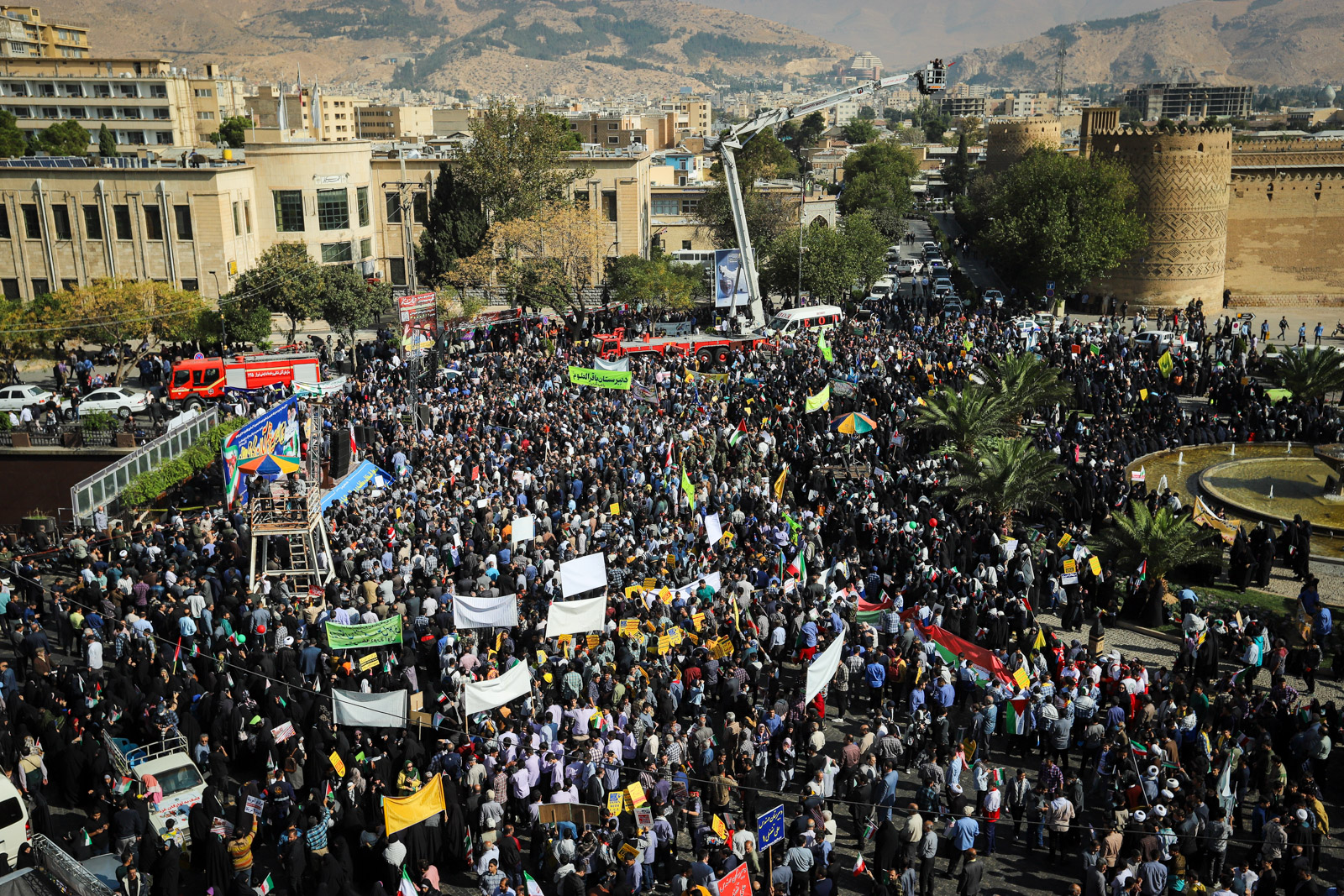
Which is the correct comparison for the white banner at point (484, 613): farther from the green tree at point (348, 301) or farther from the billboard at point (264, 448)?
the green tree at point (348, 301)

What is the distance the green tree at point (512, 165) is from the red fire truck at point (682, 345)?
13412mm

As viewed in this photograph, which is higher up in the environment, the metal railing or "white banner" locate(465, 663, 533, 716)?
the metal railing

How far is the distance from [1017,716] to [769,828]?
160 inches

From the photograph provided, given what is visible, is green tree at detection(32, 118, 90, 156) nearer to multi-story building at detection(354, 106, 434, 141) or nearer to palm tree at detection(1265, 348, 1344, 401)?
palm tree at detection(1265, 348, 1344, 401)

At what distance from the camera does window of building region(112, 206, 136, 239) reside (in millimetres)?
39938

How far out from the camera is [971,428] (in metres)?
24.5

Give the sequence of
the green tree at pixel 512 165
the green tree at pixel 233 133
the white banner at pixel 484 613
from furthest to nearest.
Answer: the green tree at pixel 233 133, the green tree at pixel 512 165, the white banner at pixel 484 613

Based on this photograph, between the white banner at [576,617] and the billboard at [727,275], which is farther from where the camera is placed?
the billboard at [727,275]

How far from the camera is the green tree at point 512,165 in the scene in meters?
47.0

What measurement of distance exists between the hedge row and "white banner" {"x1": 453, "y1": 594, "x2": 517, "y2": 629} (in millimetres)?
10592

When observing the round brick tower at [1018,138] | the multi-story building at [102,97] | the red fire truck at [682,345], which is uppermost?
the multi-story building at [102,97]

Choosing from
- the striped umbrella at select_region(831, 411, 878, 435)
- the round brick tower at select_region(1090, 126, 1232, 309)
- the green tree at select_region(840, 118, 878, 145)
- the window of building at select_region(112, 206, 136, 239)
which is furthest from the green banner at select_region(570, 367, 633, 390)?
the green tree at select_region(840, 118, 878, 145)

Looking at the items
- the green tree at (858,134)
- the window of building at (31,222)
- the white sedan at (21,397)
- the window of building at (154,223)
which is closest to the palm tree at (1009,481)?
the white sedan at (21,397)

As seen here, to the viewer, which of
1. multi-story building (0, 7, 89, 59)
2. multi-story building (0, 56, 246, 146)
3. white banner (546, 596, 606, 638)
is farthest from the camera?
multi-story building (0, 7, 89, 59)
